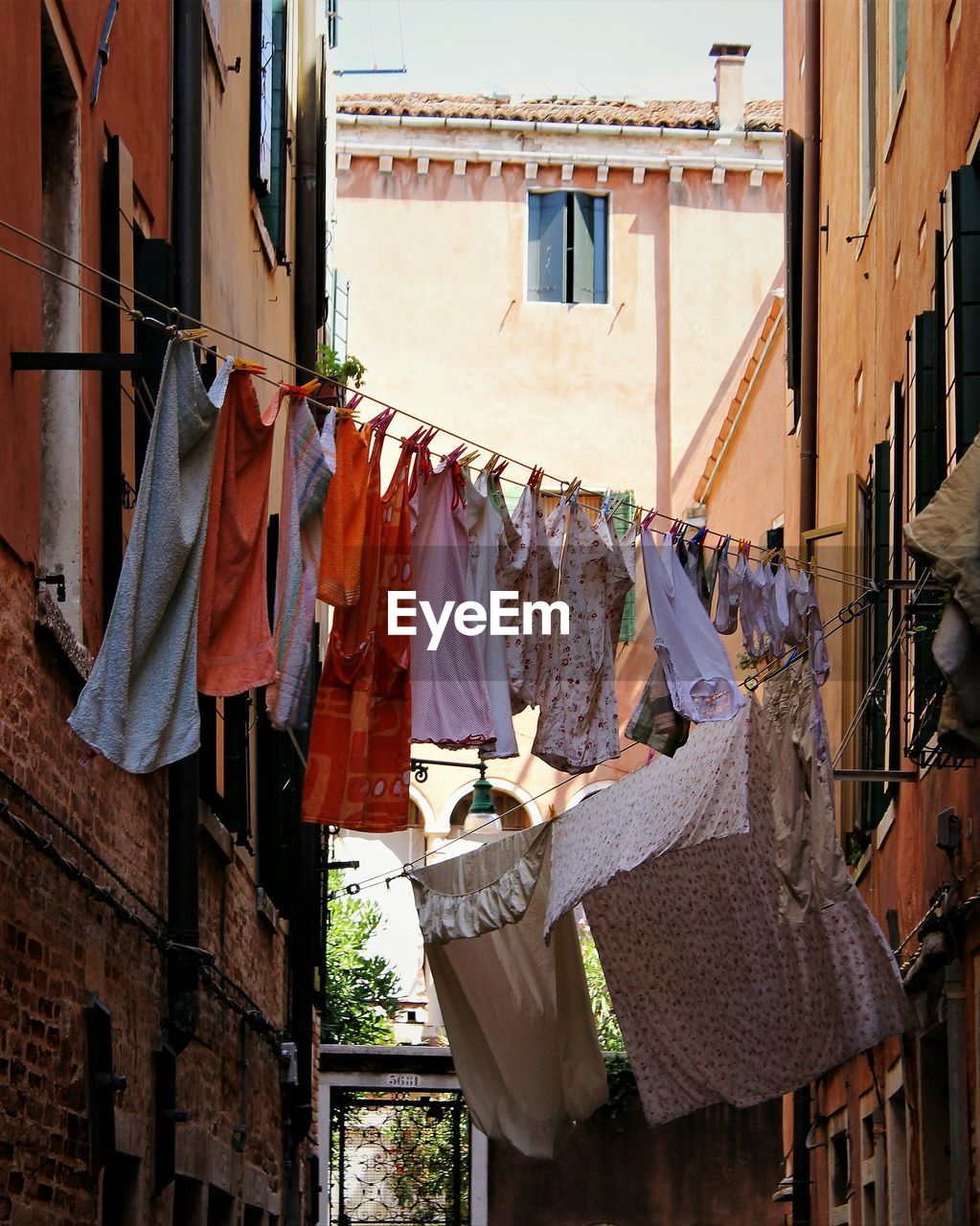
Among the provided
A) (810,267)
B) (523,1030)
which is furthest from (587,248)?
(523,1030)

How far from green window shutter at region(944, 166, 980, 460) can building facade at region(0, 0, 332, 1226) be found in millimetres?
3081

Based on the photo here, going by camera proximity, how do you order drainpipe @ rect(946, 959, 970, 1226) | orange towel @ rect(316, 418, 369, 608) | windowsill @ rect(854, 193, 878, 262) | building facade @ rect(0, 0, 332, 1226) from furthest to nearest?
windowsill @ rect(854, 193, 878, 262) < drainpipe @ rect(946, 959, 970, 1226) < orange towel @ rect(316, 418, 369, 608) < building facade @ rect(0, 0, 332, 1226)

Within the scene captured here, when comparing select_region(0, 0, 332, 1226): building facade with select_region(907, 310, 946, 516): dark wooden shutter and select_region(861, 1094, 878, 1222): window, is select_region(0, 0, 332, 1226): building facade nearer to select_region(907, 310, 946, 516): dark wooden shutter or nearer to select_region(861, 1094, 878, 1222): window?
→ select_region(907, 310, 946, 516): dark wooden shutter

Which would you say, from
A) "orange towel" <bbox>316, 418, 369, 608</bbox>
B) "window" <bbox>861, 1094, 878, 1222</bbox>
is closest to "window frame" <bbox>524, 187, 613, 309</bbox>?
"window" <bbox>861, 1094, 878, 1222</bbox>

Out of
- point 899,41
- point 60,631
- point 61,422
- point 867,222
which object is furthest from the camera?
point 867,222

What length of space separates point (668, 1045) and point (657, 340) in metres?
19.7

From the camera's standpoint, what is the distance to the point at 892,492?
11797 millimetres

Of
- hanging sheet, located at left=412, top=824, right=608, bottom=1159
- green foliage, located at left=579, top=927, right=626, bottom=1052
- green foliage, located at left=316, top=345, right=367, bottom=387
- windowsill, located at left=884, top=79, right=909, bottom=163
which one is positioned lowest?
hanging sheet, located at left=412, top=824, right=608, bottom=1159

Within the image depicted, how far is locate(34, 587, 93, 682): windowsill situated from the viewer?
22.5 feet

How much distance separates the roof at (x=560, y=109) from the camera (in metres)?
29.3

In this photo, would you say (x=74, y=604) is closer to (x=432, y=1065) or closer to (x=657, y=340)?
(x=432, y=1065)

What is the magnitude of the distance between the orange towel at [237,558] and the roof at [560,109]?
77.3ft

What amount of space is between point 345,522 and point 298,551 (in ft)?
0.87

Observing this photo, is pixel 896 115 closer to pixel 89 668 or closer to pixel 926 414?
pixel 926 414
